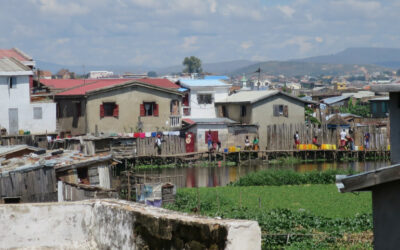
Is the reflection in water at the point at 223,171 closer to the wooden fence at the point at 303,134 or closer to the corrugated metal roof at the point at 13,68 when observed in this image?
the wooden fence at the point at 303,134

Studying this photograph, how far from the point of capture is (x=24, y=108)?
41.8 meters

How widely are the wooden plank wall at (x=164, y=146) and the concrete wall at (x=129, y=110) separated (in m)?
2.45

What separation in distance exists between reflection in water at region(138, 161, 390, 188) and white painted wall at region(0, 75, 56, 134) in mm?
7039

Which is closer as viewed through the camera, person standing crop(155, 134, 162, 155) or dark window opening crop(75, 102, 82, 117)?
person standing crop(155, 134, 162, 155)

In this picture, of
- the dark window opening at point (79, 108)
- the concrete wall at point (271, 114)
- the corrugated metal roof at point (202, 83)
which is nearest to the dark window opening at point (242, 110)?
the concrete wall at point (271, 114)

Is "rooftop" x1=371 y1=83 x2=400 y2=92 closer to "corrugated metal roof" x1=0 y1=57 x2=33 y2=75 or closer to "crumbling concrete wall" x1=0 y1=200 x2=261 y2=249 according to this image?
"crumbling concrete wall" x1=0 y1=200 x2=261 y2=249

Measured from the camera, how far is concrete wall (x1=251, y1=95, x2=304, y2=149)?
47281 millimetres

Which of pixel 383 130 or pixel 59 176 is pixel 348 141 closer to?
pixel 383 130

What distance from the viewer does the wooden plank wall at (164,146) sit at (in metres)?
42.6

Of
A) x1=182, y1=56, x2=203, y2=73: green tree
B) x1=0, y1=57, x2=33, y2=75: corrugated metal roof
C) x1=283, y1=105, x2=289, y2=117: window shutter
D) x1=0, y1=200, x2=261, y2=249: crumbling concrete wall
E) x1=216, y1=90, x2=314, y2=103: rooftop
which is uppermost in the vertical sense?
x1=182, y1=56, x2=203, y2=73: green tree

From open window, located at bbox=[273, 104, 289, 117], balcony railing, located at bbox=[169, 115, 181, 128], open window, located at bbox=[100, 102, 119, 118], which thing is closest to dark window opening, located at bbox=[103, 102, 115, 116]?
open window, located at bbox=[100, 102, 119, 118]

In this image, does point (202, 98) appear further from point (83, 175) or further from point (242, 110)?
point (83, 175)

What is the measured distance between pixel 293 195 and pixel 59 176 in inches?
411

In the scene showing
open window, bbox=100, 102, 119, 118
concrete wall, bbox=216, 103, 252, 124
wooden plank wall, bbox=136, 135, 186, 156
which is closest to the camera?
wooden plank wall, bbox=136, 135, 186, 156
